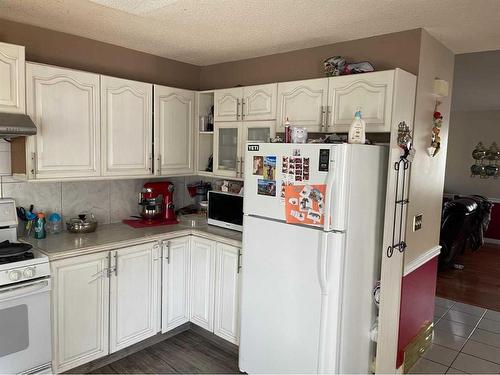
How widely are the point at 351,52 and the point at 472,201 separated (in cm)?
389

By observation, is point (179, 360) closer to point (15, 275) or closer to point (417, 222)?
point (15, 275)

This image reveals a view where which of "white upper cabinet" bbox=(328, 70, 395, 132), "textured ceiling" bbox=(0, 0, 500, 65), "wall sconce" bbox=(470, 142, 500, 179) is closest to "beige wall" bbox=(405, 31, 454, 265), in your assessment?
"textured ceiling" bbox=(0, 0, 500, 65)

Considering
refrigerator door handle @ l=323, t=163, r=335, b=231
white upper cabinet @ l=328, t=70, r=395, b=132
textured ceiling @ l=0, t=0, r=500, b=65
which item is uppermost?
textured ceiling @ l=0, t=0, r=500, b=65

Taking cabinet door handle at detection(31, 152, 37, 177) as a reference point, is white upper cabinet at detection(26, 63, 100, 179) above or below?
above

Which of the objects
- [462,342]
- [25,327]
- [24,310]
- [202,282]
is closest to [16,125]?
[24,310]

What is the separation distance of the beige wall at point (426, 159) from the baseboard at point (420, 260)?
0.09ft

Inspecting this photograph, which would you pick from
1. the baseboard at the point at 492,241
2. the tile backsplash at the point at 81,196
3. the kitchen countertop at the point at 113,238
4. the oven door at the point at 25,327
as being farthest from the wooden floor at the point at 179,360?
the baseboard at the point at 492,241

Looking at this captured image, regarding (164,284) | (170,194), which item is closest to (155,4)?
(170,194)

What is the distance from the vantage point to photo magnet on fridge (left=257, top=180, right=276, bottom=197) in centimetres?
234

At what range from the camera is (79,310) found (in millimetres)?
2535

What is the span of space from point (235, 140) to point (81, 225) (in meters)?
1.41

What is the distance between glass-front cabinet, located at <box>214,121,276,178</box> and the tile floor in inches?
83.7

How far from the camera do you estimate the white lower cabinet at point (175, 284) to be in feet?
9.96

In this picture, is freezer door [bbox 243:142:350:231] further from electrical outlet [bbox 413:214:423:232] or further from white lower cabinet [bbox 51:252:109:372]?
white lower cabinet [bbox 51:252:109:372]
